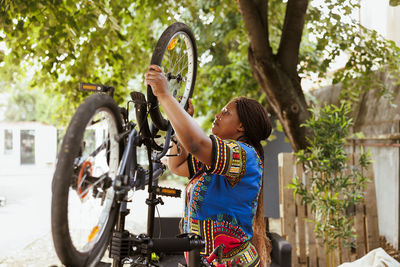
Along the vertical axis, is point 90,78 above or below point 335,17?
below

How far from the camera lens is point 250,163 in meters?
1.21

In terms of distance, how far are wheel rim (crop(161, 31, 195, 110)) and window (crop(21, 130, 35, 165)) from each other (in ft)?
58.1

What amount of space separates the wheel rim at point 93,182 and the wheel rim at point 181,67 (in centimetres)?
36

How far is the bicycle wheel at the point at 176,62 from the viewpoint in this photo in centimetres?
108

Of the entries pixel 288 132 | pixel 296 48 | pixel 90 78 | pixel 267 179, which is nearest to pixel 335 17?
pixel 296 48

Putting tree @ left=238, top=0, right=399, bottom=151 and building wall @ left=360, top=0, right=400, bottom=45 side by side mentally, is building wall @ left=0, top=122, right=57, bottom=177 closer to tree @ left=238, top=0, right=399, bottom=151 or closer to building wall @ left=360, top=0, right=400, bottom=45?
building wall @ left=360, top=0, right=400, bottom=45

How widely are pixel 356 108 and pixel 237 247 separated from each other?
154 inches

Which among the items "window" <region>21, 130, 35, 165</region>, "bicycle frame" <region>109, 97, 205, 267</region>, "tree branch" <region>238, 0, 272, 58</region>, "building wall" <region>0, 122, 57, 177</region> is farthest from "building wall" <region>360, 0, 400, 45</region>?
"window" <region>21, 130, 35, 165</region>

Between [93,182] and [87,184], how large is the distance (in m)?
0.02

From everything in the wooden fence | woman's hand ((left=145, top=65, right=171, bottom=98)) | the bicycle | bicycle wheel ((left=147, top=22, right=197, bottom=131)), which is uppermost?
bicycle wheel ((left=147, top=22, right=197, bottom=131))

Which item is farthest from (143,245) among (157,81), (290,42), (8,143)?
(8,143)

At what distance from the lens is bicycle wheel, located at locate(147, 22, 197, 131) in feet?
3.54

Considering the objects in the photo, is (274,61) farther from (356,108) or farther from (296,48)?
(356,108)

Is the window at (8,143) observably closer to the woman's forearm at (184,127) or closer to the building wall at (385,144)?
the building wall at (385,144)
